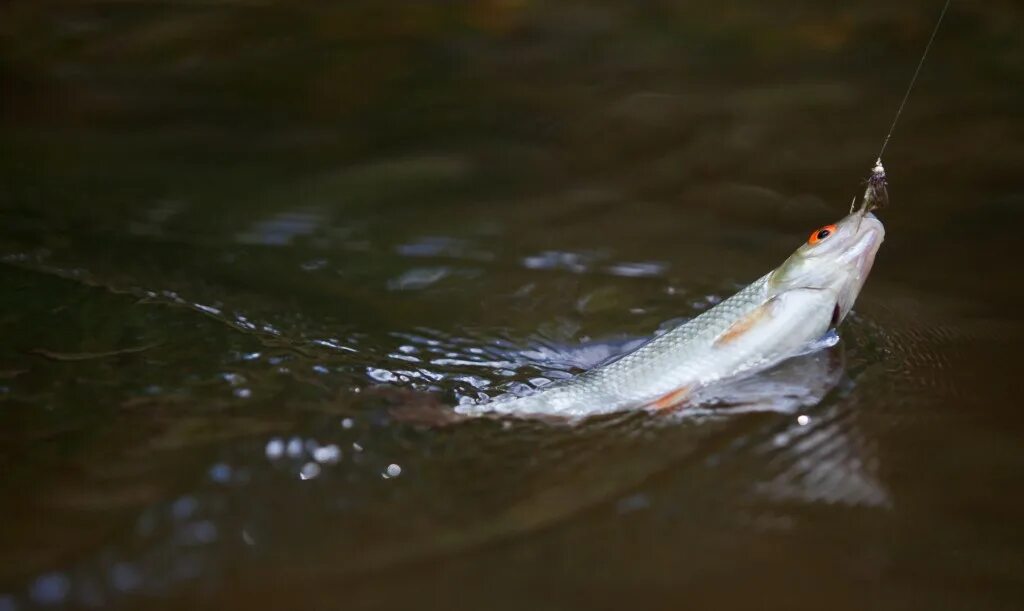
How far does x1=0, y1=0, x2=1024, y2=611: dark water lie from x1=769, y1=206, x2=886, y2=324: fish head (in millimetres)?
317

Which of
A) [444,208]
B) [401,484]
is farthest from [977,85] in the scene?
[401,484]

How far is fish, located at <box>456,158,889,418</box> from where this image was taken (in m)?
3.03

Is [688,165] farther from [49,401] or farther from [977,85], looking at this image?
[49,401]

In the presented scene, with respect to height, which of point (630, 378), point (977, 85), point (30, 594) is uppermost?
point (977, 85)

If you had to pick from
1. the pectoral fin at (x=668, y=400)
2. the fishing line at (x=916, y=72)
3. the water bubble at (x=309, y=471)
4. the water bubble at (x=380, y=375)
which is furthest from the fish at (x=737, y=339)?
the fishing line at (x=916, y=72)

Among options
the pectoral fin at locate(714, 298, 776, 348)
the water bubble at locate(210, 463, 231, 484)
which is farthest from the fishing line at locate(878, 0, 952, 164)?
the water bubble at locate(210, 463, 231, 484)

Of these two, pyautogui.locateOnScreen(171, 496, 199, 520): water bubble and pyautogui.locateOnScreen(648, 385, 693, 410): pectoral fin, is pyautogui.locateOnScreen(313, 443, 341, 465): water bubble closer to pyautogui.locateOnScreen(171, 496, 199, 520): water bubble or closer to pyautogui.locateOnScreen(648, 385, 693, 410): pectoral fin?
pyautogui.locateOnScreen(171, 496, 199, 520): water bubble

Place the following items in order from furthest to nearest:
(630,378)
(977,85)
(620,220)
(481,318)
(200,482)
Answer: (977,85) < (620,220) < (481,318) < (630,378) < (200,482)

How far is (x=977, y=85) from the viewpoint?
214 inches

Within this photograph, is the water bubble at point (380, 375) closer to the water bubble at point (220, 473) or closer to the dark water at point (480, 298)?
the dark water at point (480, 298)

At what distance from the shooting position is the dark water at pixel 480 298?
255 centimetres

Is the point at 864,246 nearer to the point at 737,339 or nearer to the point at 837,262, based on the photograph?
the point at 837,262

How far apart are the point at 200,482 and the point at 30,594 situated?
54cm

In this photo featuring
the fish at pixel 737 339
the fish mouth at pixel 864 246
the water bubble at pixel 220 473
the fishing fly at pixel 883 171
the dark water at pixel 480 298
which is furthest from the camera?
the fishing fly at pixel 883 171
